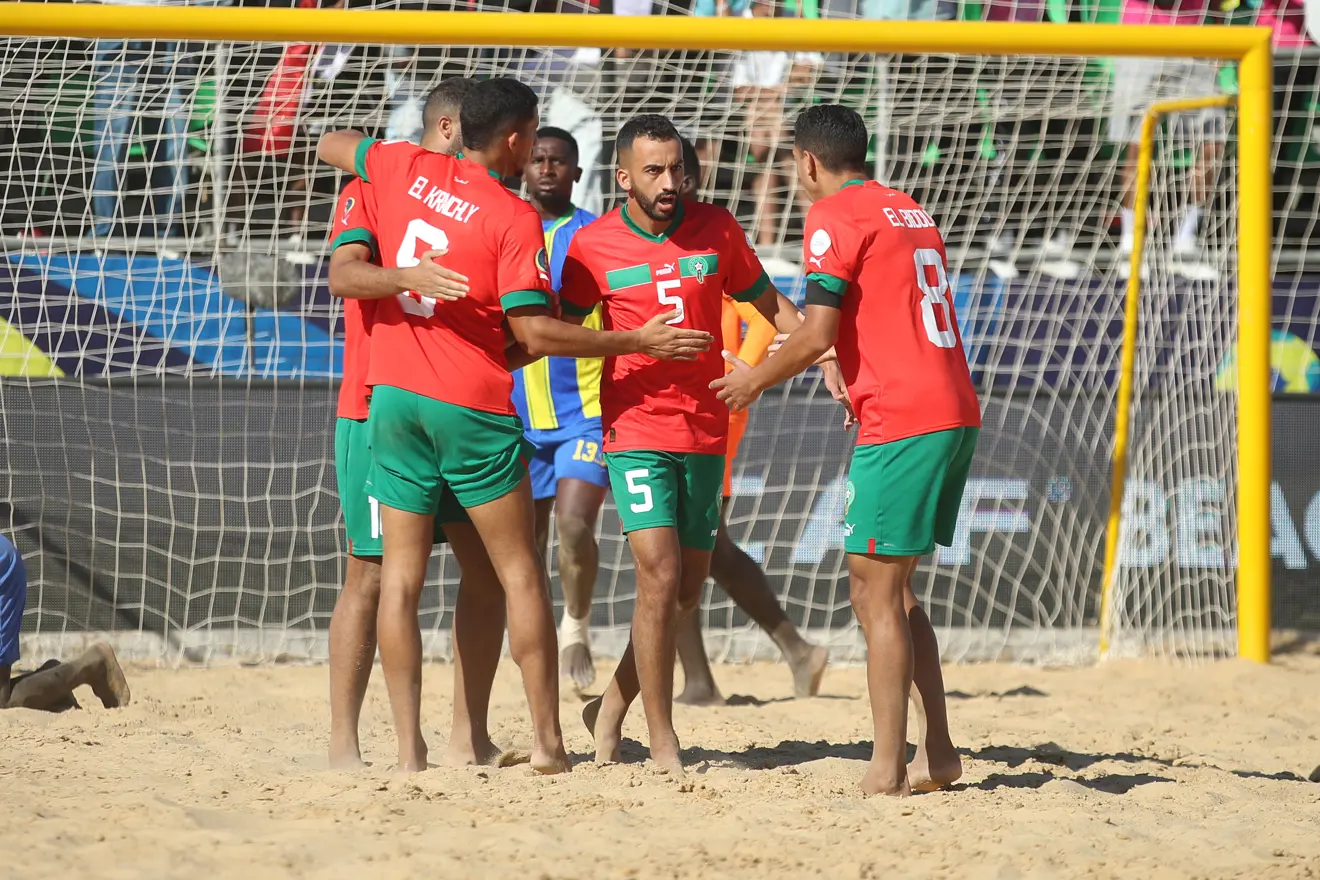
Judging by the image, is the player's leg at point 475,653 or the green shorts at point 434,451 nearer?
the green shorts at point 434,451

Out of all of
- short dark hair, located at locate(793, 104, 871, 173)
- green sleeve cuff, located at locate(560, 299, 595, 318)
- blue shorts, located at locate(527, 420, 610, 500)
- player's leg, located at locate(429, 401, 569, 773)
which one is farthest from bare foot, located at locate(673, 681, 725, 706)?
short dark hair, located at locate(793, 104, 871, 173)

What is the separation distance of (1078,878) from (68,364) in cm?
569

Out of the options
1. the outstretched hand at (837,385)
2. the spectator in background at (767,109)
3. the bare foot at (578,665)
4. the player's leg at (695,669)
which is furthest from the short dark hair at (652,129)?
the spectator in background at (767,109)

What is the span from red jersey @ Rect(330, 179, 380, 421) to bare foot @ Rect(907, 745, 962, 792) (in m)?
2.00

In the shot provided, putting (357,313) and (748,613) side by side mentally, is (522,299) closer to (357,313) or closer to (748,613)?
(357,313)

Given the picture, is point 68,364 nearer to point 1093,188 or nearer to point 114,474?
point 114,474

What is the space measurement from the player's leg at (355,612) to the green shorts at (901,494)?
1487 millimetres

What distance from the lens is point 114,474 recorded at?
7016mm

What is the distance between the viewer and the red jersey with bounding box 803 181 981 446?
13.2 feet

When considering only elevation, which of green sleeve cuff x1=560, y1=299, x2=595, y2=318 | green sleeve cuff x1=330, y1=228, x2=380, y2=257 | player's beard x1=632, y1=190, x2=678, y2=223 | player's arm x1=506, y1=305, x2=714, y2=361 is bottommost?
player's arm x1=506, y1=305, x2=714, y2=361

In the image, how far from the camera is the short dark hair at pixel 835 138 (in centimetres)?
418

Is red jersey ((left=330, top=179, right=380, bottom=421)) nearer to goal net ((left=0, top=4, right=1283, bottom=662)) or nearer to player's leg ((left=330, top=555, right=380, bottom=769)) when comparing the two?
player's leg ((left=330, top=555, right=380, bottom=769))

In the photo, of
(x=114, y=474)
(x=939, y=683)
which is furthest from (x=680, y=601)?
(x=114, y=474)

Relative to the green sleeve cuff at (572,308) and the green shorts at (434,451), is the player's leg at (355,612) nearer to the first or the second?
the green shorts at (434,451)
